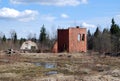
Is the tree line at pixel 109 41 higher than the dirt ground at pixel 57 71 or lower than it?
higher

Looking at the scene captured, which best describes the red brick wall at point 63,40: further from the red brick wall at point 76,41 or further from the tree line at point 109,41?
the tree line at point 109,41

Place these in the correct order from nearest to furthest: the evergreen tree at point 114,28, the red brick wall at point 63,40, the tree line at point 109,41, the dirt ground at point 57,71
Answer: the dirt ground at point 57,71, the red brick wall at point 63,40, the tree line at point 109,41, the evergreen tree at point 114,28

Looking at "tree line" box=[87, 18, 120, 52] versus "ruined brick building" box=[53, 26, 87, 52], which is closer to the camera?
"ruined brick building" box=[53, 26, 87, 52]

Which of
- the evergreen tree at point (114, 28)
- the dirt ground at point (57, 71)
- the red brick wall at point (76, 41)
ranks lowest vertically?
the dirt ground at point (57, 71)

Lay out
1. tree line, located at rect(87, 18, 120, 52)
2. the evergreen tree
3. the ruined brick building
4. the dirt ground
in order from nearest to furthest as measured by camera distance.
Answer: the dirt ground → the ruined brick building → tree line, located at rect(87, 18, 120, 52) → the evergreen tree

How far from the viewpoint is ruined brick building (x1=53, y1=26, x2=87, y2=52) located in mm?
69250

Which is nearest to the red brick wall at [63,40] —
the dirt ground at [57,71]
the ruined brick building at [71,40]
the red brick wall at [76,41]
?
the ruined brick building at [71,40]

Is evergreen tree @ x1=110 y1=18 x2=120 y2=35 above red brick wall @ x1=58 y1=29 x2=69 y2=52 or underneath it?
above

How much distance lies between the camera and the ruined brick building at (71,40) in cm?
6925

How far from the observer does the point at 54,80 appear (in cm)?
2073

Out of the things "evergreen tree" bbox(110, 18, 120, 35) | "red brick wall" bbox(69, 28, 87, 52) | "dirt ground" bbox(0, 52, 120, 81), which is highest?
"evergreen tree" bbox(110, 18, 120, 35)

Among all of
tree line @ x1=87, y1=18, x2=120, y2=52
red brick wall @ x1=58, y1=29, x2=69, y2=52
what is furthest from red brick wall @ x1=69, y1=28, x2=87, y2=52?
tree line @ x1=87, y1=18, x2=120, y2=52

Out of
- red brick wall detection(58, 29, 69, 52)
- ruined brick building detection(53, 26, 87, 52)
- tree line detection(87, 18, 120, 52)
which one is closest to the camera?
ruined brick building detection(53, 26, 87, 52)

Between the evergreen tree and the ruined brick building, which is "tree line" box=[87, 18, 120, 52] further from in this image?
the ruined brick building
